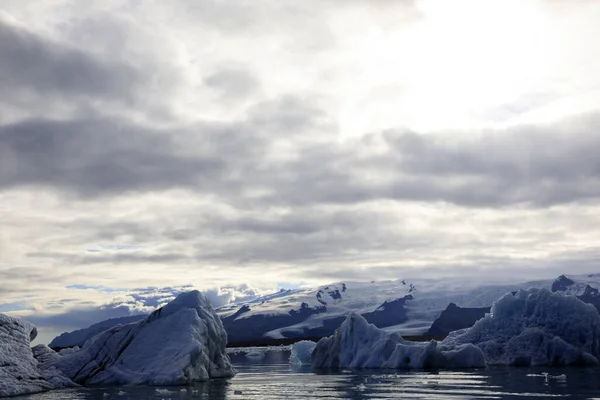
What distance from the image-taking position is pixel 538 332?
46000mm

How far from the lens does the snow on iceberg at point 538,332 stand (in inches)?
1762

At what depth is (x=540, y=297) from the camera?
160 feet

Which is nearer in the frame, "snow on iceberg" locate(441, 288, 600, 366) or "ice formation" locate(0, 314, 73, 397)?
"ice formation" locate(0, 314, 73, 397)

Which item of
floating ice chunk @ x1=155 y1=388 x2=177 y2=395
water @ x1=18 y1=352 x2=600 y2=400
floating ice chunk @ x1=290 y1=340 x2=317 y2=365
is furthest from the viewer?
floating ice chunk @ x1=290 y1=340 x2=317 y2=365

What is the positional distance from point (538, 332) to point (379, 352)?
37.5ft

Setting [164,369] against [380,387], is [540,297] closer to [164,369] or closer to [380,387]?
[380,387]

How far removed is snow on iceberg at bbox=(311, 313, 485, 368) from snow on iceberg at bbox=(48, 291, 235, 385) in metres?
14.0

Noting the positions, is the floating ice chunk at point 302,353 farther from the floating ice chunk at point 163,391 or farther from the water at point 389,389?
the floating ice chunk at point 163,391

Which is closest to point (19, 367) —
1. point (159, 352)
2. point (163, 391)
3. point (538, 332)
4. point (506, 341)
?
point (159, 352)

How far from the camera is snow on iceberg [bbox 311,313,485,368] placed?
144 ft

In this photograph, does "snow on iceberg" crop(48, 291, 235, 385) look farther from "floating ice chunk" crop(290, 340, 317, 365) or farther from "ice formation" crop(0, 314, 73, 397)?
"floating ice chunk" crop(290, 340, 317, 365)

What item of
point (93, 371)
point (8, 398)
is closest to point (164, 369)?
point (93, 371)

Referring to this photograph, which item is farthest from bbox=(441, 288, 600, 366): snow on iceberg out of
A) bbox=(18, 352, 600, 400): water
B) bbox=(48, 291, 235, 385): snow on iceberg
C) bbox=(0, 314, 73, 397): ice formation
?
bbox=(0, 314, 73, 397): ice formation

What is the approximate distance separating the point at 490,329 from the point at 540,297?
4.42m
